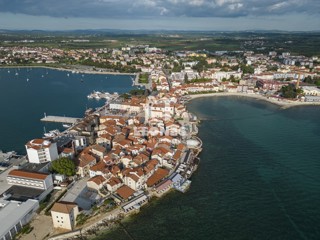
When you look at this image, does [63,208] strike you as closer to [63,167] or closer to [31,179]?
[31,179]

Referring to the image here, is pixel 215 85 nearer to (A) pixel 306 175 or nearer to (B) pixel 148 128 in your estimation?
(B) pixel 148 128

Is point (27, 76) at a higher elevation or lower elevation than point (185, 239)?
higher

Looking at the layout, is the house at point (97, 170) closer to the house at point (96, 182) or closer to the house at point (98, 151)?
the house at point (96, 182)

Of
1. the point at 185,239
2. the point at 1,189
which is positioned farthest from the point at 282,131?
the point at 1,189

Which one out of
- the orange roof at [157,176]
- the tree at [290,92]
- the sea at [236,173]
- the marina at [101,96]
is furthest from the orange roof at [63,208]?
the tree at [290,92]

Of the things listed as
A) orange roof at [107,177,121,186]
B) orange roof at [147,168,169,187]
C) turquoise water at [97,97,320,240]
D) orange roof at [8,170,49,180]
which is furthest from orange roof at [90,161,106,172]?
turquoise water at [97,97,320,240]

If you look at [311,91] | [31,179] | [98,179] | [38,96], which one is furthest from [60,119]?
[311,91]
